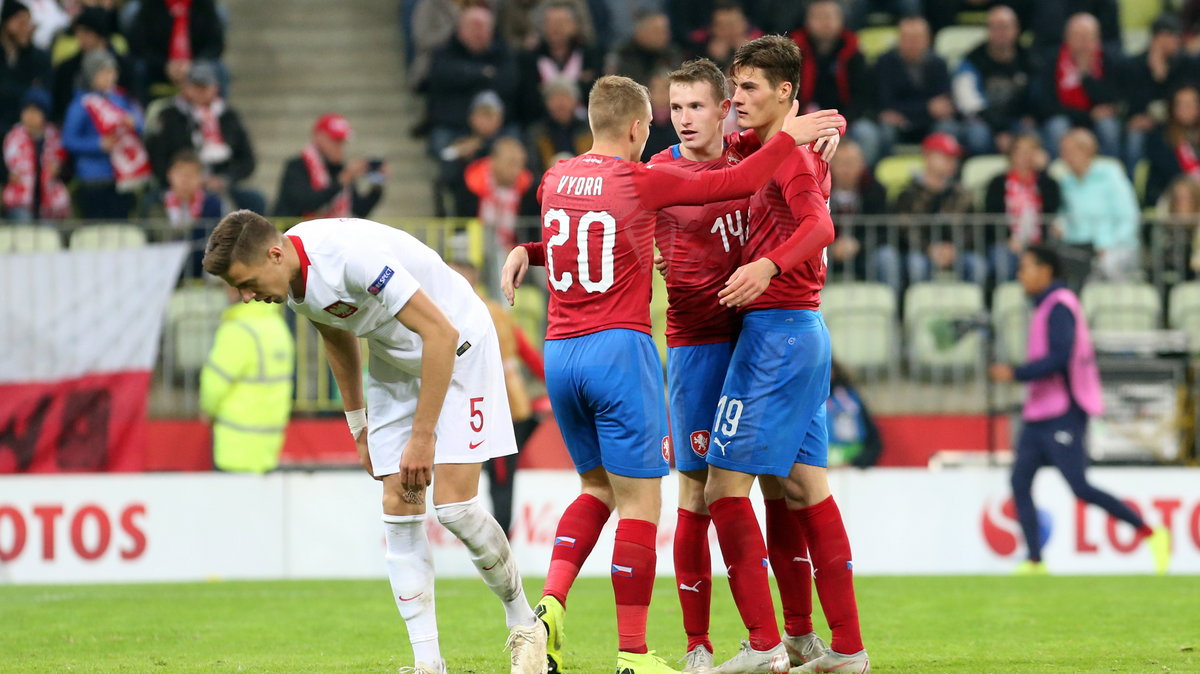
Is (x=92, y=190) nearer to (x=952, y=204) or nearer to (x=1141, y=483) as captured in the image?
(x=952, y=204)

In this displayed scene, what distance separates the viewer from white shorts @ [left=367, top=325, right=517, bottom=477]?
6.19m

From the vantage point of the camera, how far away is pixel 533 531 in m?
12.7

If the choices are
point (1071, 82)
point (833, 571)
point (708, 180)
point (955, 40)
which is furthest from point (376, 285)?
point (955, 40)

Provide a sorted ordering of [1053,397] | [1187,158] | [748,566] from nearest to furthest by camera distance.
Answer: [748,566] < [1053,397] < [1187,158]

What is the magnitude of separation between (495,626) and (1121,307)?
732cm

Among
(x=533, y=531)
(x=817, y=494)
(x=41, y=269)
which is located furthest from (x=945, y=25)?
(x=817, y=494)

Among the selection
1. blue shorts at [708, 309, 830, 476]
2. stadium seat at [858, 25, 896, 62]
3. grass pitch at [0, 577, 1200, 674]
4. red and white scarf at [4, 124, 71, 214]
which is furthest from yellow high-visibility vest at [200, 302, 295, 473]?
stadium seat at [858, 25, 896, 62]

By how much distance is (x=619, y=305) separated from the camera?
6234 mm

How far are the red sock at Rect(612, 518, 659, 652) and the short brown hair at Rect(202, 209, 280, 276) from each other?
1732 millimetres

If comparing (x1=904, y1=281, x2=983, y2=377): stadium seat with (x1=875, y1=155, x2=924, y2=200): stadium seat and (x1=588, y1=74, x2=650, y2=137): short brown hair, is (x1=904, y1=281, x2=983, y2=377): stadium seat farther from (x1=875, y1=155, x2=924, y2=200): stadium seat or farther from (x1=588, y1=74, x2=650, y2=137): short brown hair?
(x1=588, y1=74, x2=650, y2=137): short brown hair

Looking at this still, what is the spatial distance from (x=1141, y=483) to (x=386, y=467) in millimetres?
8569

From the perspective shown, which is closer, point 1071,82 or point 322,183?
point 322,183

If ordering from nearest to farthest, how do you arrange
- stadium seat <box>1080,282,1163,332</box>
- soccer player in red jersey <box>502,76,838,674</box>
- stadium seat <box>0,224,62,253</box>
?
soccer player in red jersey <box>502,76,838,674</box> → stadium seat <box>0,224,62,253</box> → stadium seat <box>1080,282,1163,332</box>

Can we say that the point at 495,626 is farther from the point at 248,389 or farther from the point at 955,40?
Result: the point at 955,40
